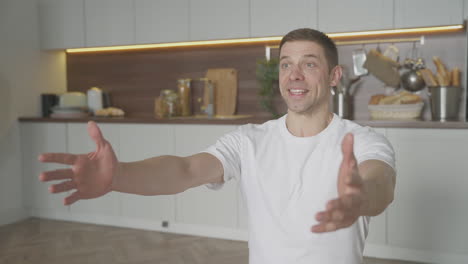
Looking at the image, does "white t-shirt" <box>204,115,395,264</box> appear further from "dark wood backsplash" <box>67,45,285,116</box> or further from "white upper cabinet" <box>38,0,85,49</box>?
"white upper cabinet" <box>38,0,85,49</box>

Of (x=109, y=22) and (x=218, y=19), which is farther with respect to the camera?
(x=109, y=22)

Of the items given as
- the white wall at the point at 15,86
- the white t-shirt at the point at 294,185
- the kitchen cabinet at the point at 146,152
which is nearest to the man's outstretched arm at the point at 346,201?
the white t-shirt at the point at 294,185

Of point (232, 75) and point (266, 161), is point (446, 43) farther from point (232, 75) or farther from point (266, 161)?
point (266, 161)

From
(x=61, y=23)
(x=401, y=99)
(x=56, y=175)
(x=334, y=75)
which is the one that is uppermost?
(x=61, y=23)

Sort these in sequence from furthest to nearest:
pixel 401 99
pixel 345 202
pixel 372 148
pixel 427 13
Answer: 1. pixel 401 99
2. pixel 427 13
3. pixel 372 148
4. pixel 345 202

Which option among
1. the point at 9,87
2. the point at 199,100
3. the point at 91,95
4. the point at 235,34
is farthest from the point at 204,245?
the point at 9,87

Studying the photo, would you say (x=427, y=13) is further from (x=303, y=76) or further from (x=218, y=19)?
(x=303, y=76)

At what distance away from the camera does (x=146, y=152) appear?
3793mm

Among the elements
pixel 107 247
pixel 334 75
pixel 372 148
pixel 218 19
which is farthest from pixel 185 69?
pixel 372 148

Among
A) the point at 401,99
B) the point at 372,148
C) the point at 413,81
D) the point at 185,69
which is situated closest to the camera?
the point at 372,148

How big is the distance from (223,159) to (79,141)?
2921 millimetres

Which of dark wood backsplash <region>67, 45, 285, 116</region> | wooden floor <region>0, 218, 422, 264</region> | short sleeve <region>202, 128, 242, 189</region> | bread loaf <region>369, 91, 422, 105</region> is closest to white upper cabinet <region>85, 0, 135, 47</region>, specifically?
dark wood backsplash <region>67, 45, 285, 116</region>

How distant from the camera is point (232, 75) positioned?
4.14m

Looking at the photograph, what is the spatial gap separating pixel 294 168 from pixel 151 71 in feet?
10.9
